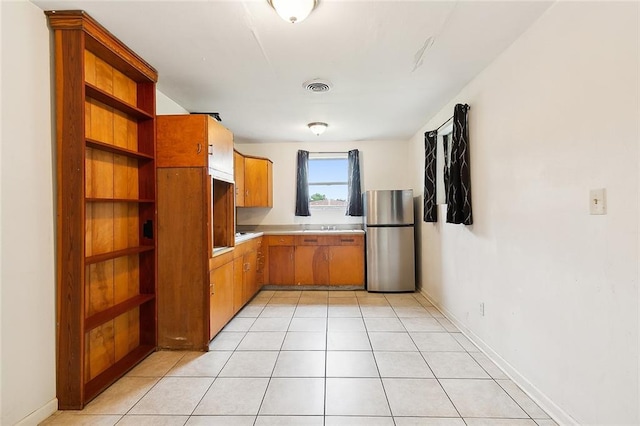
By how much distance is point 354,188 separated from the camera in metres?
4.90

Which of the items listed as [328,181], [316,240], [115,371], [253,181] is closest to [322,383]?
[115,371]

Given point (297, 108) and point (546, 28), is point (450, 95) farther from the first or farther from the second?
point (297, 108)

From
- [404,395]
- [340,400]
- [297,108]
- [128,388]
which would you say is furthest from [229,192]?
[404,395]

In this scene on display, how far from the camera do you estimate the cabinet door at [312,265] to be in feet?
14.7

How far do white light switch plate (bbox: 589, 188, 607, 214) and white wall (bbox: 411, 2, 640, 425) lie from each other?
1.0 inches

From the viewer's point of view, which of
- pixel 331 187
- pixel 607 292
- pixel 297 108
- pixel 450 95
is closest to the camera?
pixel 607 292

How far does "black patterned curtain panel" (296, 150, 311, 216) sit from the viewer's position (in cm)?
494

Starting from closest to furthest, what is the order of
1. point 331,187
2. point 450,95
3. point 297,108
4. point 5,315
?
point 5,315 < point 450,95 < point 297,108 < point 331,187

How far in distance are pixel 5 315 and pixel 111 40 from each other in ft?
5.73

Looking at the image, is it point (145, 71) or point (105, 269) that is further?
point (145, 71)

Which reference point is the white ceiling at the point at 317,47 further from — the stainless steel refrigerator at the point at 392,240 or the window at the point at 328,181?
the window at the point at 328,181

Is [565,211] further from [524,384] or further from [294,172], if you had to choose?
[294,172]

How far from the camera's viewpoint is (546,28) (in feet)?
5.70

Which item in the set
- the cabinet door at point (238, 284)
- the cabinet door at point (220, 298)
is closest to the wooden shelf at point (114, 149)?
the cabinet door at point (220, 298)
